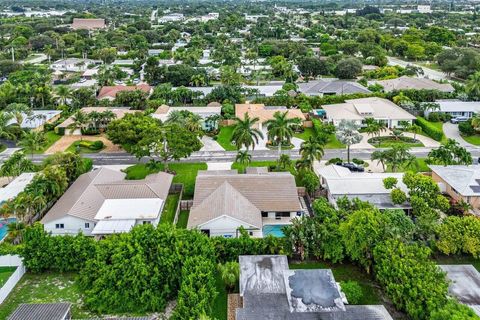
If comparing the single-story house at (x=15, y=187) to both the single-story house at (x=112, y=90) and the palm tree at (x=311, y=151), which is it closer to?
the palm tree at (x=311, y=151)

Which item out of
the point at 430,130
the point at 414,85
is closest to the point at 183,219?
the point at 430,130

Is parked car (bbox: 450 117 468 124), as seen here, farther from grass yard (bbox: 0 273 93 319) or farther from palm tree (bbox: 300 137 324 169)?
grass yard (bbox: 0 273 93 319)

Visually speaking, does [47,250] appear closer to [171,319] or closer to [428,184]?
[171,319]

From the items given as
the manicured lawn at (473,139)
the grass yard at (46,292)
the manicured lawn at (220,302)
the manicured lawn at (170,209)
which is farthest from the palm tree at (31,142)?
the manicured lawn at (473,139)

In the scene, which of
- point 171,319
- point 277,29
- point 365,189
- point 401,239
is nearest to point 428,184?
point 365,189

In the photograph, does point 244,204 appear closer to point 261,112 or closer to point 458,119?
point 261,112
